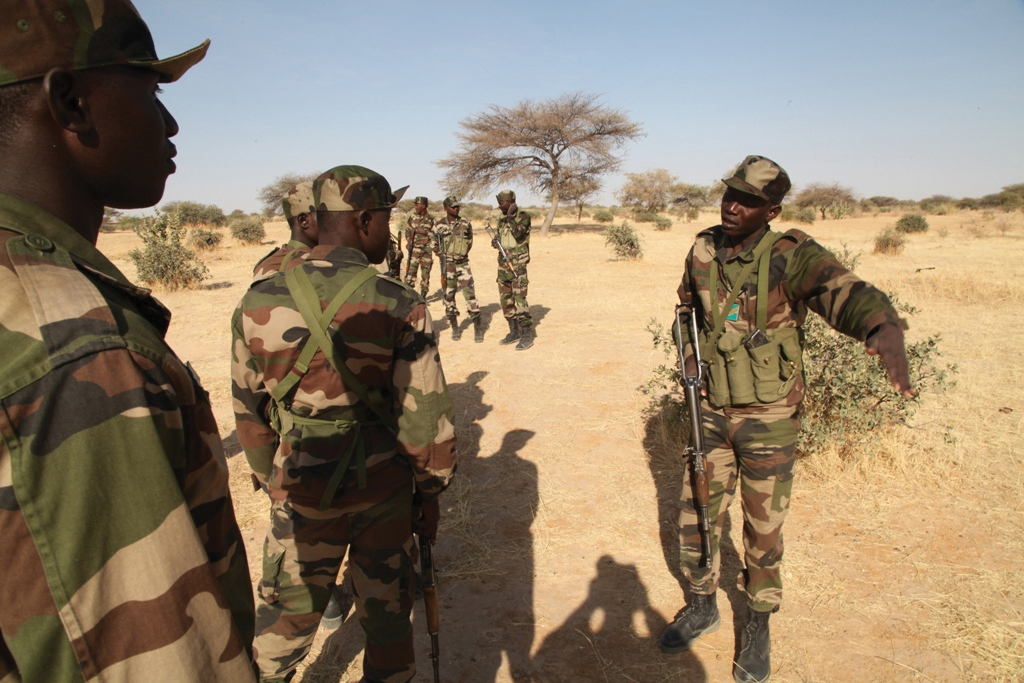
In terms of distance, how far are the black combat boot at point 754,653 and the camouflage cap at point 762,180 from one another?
6.37 ft

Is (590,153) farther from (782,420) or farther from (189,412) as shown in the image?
(189,412)

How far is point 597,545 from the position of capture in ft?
12.0

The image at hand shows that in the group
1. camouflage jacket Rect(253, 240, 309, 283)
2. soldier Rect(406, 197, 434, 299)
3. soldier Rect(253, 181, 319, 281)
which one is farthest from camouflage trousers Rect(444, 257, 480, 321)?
camouflage jacket Rect(253, 240, 309, 283)

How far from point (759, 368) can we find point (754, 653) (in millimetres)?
1362

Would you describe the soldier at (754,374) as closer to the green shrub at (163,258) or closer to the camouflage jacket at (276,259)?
the camouflage jacket at (276,259)

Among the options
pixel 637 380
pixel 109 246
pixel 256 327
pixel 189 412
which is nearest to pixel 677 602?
pixel 256 327

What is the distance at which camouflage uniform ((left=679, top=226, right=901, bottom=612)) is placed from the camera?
250cm

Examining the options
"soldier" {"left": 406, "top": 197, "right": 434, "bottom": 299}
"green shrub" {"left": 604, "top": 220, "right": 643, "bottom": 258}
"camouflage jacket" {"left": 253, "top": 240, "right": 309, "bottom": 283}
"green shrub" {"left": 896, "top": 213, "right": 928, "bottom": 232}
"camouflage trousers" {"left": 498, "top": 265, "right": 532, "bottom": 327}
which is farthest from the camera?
"green shrub" {"left": 896, "top": 213, "right": 928, "bottom": 232}

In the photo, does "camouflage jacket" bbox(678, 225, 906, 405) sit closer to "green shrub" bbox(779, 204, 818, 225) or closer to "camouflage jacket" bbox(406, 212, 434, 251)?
"camouflage jacket" bbox(406, 212, 434, 251)

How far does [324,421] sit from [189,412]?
3.89 ft

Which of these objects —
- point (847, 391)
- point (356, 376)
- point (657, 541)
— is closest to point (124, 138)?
point (356, 376)

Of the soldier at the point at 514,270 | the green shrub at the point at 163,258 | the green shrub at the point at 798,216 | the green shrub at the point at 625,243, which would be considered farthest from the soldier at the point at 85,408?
the green shrub at the point at 798,216

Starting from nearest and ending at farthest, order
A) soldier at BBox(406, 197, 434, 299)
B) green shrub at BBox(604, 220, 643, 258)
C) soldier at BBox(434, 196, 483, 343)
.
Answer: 1. soldier at BBox(434, 196, 483, 343)
2. soldier at BBox(406, 197, 434, 299)
3. green shrub at BBox(604, 220, 643, 258)

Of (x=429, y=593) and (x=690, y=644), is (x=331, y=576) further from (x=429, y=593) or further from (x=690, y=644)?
(x=690, y=644)
